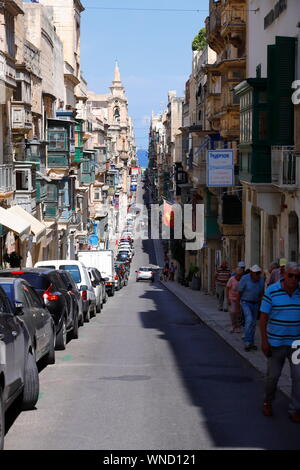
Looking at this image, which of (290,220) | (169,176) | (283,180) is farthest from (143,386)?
(169,176)

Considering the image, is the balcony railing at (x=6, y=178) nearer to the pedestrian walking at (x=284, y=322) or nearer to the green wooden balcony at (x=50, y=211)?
the green wooden balcony at (x=50, y=211)

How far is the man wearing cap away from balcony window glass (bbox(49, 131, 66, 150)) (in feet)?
120

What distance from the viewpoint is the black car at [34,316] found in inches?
527

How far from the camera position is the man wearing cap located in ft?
58.5

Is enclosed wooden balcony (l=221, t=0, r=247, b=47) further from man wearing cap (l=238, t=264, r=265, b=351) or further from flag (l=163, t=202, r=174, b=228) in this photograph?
flag (l=163, t=202, r=174, b=228)

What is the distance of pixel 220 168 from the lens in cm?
3203

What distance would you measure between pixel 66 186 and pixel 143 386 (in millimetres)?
44922

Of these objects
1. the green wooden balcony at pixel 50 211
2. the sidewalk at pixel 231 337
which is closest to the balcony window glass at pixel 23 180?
the sidewalk at pixel 231 337

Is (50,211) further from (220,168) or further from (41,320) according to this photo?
(41,320)

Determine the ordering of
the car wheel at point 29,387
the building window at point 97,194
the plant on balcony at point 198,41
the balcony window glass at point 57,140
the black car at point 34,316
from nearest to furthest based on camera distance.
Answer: the car wheel at point 29,387 < the black car at point 34,316 < the balcony window glass at point 57,140 < the plant on balcony at point 198,41 < the building window at point 97,194

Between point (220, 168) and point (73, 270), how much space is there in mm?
7790

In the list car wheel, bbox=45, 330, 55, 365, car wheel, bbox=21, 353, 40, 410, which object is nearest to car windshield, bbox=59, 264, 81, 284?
car wheel, bbox=45, 330, 55, 365

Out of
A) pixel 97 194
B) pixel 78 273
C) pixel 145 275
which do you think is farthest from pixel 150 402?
pixel 97 194

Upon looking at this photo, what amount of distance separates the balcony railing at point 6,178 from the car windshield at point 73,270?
277 inches
